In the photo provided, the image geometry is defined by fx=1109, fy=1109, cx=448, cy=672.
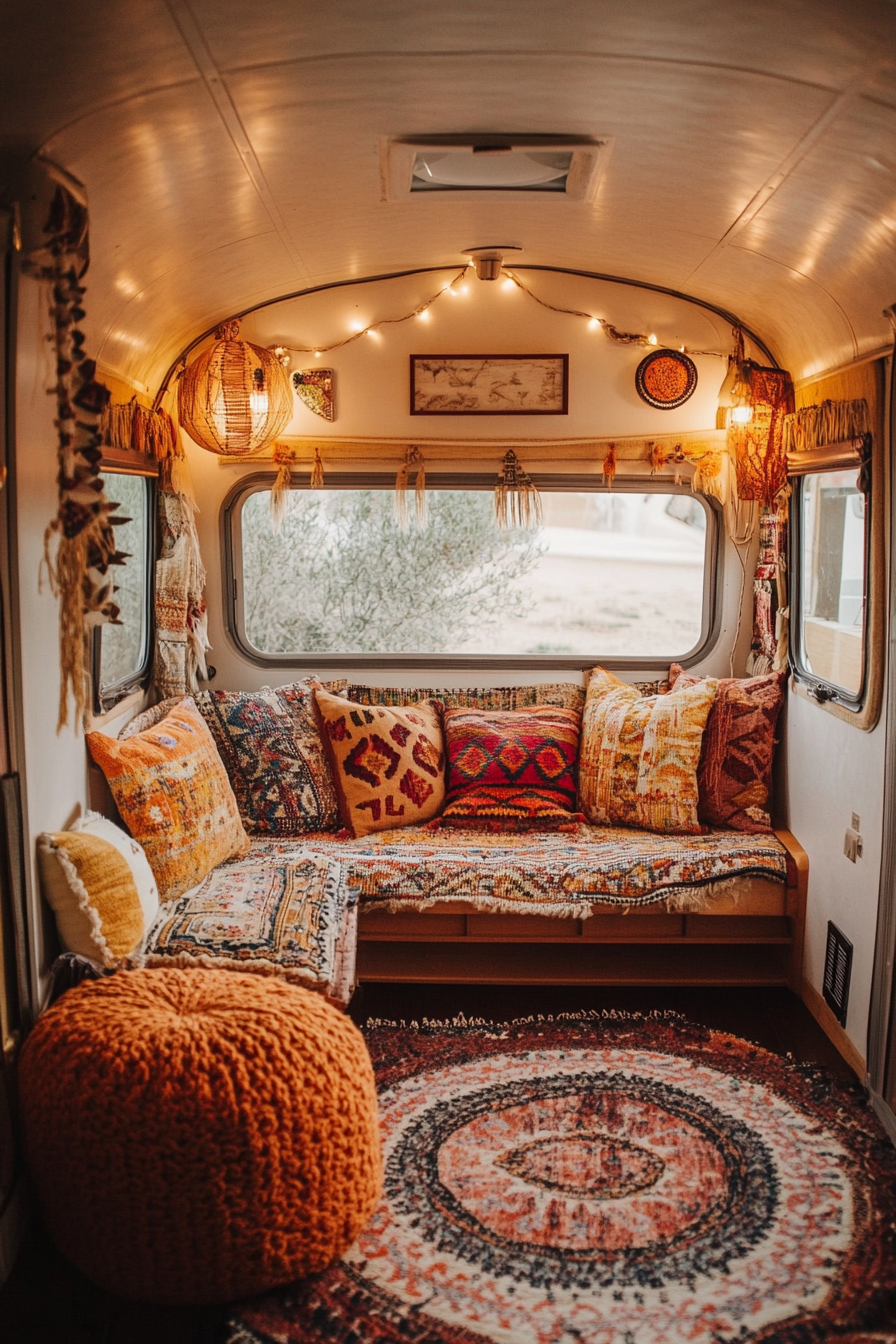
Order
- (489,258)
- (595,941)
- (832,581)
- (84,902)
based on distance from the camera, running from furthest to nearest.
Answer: (489,258) → (832,581) → (595,941) → (84,902)

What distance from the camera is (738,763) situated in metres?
4.09

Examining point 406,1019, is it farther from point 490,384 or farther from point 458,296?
point 458,296

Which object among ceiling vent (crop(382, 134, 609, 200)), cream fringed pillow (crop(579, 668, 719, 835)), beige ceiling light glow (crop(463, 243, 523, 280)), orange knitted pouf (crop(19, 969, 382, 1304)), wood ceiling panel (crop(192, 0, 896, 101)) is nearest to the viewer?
wood ceiling panel (crop(192, 0, 896, 101))

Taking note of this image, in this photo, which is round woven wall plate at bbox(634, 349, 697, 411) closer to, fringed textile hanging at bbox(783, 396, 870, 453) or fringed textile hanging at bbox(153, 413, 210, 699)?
fringed textile hanging at bbox(783, 396, 870, 453)

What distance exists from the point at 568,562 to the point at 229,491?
1.45m

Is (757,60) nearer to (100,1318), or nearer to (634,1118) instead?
(634,1118)

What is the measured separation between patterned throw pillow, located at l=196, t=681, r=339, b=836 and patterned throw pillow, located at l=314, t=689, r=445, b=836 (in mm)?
74


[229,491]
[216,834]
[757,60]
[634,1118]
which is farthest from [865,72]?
[229,491]

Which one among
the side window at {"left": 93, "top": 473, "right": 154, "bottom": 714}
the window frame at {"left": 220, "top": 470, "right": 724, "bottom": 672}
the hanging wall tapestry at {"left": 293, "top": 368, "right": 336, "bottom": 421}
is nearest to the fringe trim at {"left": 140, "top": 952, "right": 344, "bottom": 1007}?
the side window at {"left": 93, "top": 473, "right": 154, "bottom": 714}

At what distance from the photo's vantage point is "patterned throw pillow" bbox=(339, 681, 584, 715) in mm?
4516

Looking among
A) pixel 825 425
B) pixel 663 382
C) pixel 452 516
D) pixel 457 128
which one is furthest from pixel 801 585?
pixel 457 128

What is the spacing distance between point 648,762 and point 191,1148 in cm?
237

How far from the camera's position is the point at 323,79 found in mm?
2227

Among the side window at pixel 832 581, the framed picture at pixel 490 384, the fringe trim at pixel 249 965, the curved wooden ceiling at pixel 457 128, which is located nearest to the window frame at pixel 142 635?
the curved wooden ceiling at pixel 457 128
